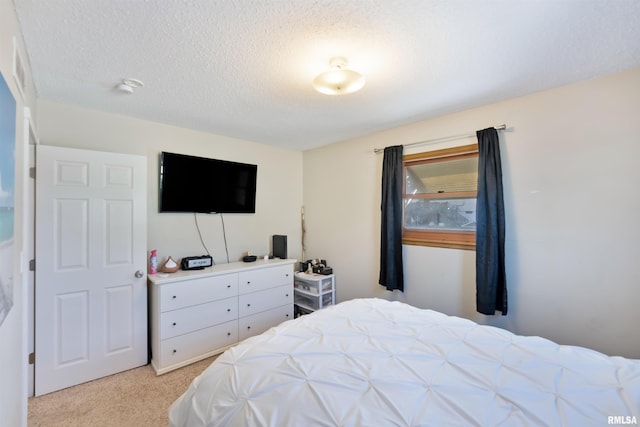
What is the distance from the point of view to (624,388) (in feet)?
3.64

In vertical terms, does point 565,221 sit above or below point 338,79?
below

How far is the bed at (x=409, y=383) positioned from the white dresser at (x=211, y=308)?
1.34 metres

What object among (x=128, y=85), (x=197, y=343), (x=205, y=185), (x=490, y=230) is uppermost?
(x=128, y=85)

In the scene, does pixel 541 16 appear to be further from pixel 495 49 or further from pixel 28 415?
pixel 28 415

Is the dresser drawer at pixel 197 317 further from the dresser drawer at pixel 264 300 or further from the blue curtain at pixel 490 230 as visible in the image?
the blue curtain at pixel 490 230

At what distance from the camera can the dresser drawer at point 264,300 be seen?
2982mm

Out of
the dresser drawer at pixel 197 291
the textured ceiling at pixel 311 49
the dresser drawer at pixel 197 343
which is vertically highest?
the textured ceiling at pixel 311 49

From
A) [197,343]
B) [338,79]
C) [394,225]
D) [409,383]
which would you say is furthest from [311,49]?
[197,343]

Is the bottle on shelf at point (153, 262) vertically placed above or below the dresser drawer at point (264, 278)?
above

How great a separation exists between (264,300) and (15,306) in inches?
82.2

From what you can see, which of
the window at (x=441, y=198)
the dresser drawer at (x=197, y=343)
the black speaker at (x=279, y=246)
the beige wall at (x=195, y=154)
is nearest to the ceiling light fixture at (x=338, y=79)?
the window at (x=441, y=198)

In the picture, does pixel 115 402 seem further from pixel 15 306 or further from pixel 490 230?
pixel 490 230

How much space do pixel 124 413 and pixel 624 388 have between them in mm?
2857

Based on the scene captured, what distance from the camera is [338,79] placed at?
167 cm
